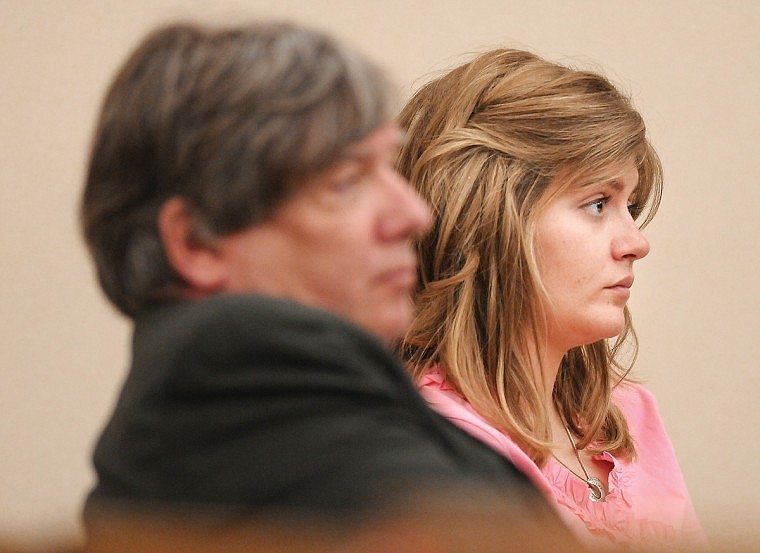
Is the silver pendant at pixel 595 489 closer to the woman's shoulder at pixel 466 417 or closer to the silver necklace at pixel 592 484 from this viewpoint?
the silver necklace at pixel 592 484

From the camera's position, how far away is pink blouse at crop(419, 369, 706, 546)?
1.06 metres

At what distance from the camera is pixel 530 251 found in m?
1.14

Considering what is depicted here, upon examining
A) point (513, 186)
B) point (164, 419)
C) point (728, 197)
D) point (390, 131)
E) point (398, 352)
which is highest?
point (390, 131)

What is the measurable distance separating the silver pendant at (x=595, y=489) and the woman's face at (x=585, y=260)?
160 millimetres

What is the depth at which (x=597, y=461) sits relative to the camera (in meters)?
1.26

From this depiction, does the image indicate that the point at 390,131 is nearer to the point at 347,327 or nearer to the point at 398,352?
the point at 347,327

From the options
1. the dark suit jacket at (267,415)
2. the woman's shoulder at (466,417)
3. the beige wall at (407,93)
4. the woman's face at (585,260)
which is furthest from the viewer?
the beige wall at (407,93)

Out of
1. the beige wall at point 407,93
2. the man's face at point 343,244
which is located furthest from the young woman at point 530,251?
the man's face at point 343,244

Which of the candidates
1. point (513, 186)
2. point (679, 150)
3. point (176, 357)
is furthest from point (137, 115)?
point (679, 150)

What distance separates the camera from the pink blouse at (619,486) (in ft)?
3.46

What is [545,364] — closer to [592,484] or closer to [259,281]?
[592,484]

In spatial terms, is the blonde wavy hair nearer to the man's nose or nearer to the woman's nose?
the woman's nose

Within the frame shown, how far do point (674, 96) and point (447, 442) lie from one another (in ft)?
4.95

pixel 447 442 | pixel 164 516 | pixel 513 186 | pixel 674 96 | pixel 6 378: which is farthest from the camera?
pixel 674 96
